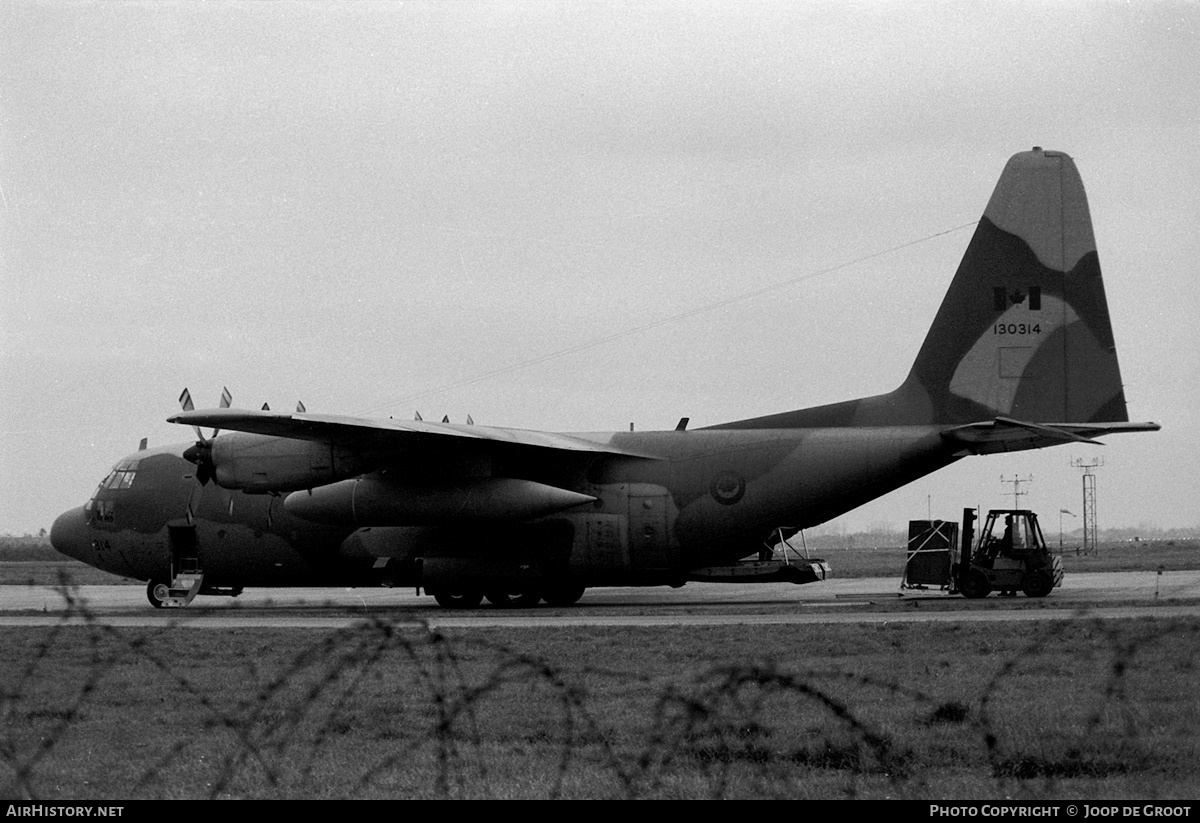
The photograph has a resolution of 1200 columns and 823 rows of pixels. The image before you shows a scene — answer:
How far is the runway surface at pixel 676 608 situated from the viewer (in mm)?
24375

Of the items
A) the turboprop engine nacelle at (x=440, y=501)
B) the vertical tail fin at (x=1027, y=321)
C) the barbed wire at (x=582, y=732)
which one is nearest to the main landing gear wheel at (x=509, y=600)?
the turboprop engine nacelle at (x=440, y=501)

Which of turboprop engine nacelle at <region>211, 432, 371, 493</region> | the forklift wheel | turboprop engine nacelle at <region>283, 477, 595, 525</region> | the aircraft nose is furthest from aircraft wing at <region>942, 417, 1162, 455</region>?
the aircraft nose

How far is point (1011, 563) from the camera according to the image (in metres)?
30.0

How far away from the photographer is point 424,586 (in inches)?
1185

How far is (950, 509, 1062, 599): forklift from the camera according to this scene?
97.7ft

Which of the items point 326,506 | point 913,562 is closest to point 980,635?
point 913,562

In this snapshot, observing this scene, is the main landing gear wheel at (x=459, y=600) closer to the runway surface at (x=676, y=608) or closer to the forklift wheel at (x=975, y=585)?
the runway surface at (x=676, y=608)

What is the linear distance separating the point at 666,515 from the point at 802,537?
644cm

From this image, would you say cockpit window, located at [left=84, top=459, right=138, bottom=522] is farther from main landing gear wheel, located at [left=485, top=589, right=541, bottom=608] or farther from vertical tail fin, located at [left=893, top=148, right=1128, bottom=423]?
vertical tail fin, located at [left=893, top=148, right=1128, bottom=423]

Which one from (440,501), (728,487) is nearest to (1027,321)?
(728,487)

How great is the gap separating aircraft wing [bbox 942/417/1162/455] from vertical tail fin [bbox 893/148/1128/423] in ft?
1.19

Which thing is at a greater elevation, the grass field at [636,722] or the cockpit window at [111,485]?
the cockpit window at [111,485]

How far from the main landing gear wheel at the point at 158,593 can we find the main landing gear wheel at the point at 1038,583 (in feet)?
63.9

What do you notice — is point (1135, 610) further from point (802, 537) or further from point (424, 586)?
point (424, 586)
